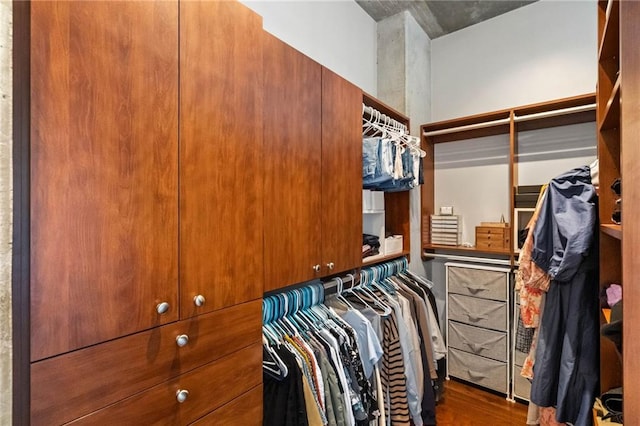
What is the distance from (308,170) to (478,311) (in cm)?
208

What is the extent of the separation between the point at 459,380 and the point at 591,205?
205cm

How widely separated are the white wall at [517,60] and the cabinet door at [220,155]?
2434 mm

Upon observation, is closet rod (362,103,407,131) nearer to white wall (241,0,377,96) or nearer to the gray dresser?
white wall (241,0,377,96)

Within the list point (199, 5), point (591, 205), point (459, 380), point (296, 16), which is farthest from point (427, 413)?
point (296, 16)

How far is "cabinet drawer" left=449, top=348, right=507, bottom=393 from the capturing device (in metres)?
2.63

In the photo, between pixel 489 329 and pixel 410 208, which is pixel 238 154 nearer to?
pixel 410 208

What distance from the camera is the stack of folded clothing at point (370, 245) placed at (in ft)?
7.54

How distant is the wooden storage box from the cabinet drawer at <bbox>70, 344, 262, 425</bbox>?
7.43 ft

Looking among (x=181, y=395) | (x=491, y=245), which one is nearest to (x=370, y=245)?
(x=491, y=245)

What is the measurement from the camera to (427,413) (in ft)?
7.21

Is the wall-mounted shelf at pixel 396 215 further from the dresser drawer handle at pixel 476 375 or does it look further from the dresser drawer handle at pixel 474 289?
the dresser drawer handle at pixel 476 375

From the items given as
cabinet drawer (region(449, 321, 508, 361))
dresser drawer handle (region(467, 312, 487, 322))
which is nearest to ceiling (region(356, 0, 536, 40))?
dresser drawer handle (region(467, 312, 487, 322))

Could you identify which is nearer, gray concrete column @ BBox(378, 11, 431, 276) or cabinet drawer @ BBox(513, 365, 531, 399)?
cabinet drawer @ BBox(513, 365, 531, 399)

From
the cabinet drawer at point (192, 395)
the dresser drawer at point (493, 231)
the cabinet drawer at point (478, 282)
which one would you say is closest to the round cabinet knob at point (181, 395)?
the cabinet drawer at point (192, 395)
